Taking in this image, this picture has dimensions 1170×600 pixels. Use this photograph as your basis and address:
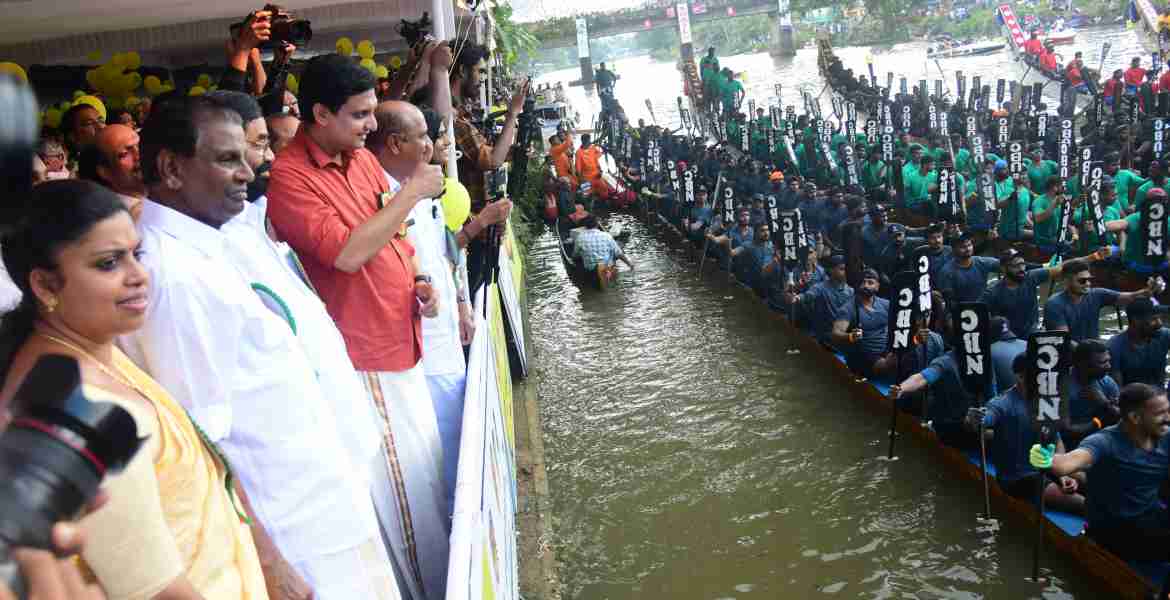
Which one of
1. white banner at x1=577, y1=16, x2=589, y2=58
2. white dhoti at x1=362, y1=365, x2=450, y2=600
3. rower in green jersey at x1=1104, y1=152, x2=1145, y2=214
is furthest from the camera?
white banner at x1=577, y1=16, x2=589, y2=58

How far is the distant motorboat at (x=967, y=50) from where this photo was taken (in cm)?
3084

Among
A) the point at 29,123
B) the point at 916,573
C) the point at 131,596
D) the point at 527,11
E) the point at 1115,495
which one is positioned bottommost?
the point at 916,573

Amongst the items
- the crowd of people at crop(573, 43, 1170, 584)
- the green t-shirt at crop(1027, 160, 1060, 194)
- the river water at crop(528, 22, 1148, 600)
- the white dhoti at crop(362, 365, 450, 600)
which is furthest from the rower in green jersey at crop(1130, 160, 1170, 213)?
the white dhoti at crop(362, 365, 450, 600)

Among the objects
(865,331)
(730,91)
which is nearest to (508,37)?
(730,91)

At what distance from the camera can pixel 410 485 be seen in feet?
10.6

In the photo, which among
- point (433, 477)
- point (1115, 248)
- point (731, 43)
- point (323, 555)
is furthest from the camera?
point (731, 43)

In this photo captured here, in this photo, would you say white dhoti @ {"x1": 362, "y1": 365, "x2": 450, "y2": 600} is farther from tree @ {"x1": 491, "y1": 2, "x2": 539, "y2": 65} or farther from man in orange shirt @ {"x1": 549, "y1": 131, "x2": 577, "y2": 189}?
man in orange shirt @ {"x1": 549, "y1": 131, "x2": 577, "y2": 189}

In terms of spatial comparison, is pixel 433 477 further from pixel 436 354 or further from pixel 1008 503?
pixel 1008 503

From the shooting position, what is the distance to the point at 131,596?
1526 mm

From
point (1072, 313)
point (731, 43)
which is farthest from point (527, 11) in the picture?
point (1072, 313)

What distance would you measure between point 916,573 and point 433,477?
12.7 feet

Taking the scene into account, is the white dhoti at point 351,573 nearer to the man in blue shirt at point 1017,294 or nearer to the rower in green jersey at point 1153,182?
the man in blue shirt at point 1017,294

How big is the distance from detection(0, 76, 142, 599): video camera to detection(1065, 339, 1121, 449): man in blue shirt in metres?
5.84

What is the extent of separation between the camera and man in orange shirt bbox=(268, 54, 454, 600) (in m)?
2.84
